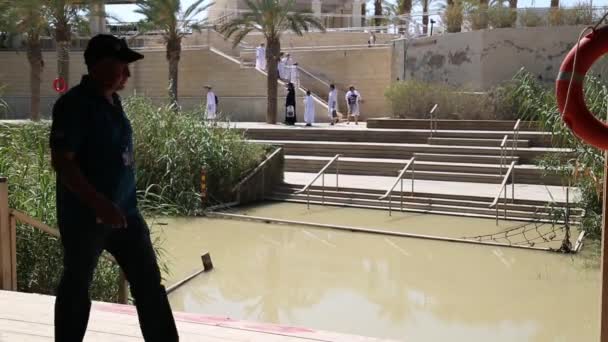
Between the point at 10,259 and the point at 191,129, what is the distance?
8.57m

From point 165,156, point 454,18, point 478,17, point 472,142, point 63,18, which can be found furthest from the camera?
point 63,18

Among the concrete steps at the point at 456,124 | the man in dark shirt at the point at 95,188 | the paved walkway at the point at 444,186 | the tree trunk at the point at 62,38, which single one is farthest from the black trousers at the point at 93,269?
the tree trunk at the point at 62,38

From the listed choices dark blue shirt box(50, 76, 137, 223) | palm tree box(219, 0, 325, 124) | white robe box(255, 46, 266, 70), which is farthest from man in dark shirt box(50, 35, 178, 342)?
white robe box(255, 46, 266, 70)

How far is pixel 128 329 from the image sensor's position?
391 cm

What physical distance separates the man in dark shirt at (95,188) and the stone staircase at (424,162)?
8.81 m

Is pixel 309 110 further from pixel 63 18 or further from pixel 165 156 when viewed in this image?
pixel 165 156

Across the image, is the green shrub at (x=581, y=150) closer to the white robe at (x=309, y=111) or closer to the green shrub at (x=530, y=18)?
the green shrub at (x=530, y=18)

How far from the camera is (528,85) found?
35.7ft

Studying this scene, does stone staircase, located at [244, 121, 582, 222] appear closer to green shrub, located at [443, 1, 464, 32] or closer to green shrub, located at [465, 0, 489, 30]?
green shrub, located at [465, 0, 489, 30]

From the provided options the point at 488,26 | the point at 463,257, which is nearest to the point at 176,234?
the point at 463,257

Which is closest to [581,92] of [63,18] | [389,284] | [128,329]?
[128,329]

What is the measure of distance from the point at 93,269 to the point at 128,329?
98cm

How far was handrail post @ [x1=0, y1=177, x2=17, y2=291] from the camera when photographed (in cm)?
499

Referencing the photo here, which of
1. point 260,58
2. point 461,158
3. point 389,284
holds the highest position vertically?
point 260,58
